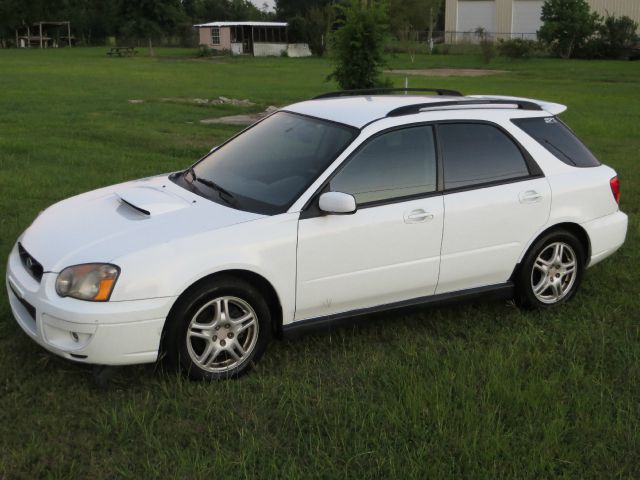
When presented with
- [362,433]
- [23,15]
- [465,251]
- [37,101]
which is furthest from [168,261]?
[23,15]

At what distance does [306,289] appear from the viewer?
177 inches

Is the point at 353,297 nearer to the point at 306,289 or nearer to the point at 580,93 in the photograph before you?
the point at 306,289

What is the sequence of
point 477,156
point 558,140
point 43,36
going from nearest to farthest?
point 477,156, point 558,140, point 43,36

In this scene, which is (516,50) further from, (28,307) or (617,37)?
(28,307)

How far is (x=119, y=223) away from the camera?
4430 mm

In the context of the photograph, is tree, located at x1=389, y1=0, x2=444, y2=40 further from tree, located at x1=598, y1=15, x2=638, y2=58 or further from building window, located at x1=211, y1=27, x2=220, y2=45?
tree, located at x1=598, y1=15, x2=638, y2=58

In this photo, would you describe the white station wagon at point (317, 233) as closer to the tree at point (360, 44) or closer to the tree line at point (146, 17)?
the tree at point (360, 44)

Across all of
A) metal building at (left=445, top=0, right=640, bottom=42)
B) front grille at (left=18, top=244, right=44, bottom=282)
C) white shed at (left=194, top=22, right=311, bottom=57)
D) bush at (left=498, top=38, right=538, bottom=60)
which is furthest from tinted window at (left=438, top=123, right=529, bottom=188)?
metal building at (left=445, top=0, right=640, bottom=42)

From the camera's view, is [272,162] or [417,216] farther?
[272,162]

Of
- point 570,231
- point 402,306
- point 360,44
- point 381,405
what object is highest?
point 360,44

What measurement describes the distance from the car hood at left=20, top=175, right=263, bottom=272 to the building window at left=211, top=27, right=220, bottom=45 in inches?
2456

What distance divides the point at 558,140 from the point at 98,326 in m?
3.53

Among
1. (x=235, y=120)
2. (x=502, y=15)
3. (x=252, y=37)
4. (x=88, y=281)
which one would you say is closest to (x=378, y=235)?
(x=88, y=281)

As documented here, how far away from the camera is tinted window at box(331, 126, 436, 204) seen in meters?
4.70
